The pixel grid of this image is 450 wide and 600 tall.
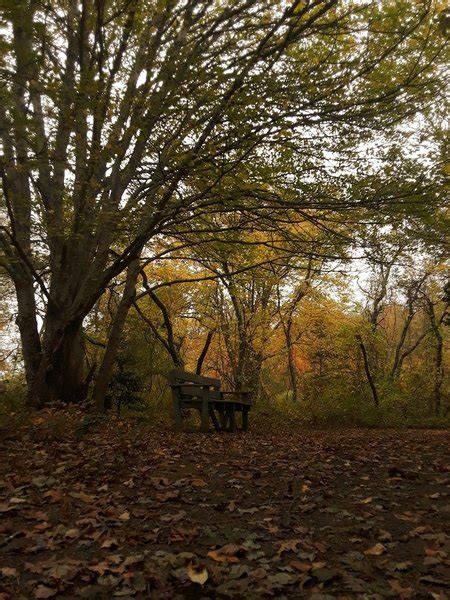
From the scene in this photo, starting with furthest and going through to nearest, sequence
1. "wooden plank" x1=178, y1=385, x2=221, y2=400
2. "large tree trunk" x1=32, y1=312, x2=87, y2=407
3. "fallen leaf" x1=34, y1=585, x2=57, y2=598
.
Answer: "wooden plank" x1=178, y1=385, x2=221, y2=400
"large tree trunk" x1=32, y1=312, x2=87, y2=407
"fallen leaf" x1=34, y1=585, x2=57, y2=598

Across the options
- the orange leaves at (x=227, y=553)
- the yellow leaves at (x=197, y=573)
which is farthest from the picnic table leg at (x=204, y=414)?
the yellow leaves at (x=197, y=573)

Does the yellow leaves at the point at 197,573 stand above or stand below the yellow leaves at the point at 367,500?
below

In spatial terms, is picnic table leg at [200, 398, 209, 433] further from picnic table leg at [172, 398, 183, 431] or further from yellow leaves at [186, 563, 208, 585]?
yellow leaves at [186, 563, 208, 585]

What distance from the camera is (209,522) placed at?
12.4ft

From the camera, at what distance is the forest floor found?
8.98ft

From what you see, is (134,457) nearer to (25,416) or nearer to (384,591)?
(25,416)

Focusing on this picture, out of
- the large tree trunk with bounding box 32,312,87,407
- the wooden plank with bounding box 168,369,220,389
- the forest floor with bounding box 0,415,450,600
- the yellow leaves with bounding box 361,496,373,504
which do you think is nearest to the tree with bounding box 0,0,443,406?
the large tree trunk with bounding box 32,312,87,407

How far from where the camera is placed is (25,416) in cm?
647

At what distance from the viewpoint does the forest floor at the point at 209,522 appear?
2.74 meters

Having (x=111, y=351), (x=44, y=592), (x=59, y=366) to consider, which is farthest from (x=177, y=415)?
(x=44, y=592)

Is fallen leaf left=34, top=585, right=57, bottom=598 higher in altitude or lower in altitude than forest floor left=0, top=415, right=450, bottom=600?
lower

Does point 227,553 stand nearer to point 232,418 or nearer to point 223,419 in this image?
point 232,418

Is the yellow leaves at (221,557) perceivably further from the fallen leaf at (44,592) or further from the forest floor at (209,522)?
the fallen leaf at (44,592)

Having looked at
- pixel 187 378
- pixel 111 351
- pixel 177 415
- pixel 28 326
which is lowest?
pixel 177 415
